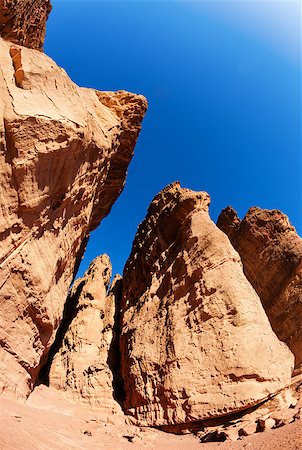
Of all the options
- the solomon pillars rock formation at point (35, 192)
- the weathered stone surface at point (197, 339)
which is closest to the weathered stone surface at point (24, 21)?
the solomon pillars rock formation at point (35, 192)

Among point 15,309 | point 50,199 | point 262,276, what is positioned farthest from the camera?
point 262,276

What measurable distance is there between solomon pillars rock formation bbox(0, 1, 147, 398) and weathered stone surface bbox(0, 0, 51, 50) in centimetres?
14

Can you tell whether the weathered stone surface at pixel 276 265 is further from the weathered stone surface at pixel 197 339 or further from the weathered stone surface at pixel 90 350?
the weathered stone surface at pixel 90 350

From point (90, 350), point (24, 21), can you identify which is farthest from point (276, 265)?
point (24, 21)

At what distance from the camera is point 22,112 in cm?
870

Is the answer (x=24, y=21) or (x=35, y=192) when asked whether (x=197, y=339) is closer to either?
(x=35, y=192)

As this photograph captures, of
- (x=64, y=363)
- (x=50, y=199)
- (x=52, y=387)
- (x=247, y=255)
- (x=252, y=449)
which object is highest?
(x=247, y=255)

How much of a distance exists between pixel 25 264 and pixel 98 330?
351 inches

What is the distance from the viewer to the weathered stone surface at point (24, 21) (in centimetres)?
1194

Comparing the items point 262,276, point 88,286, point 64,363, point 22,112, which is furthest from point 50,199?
point 262,276

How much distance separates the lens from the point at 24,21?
43.5 ft

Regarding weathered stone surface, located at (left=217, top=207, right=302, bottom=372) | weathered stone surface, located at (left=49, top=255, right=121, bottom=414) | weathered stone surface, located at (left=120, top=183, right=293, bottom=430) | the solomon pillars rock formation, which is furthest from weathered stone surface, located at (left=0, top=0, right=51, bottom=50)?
weathered stone surface, located at (left=217, top=207, right=302, bottom=372)

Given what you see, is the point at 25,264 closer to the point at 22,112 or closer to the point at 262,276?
the point at 22,112

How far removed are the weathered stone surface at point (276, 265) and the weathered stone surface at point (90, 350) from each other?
30.9 feet
